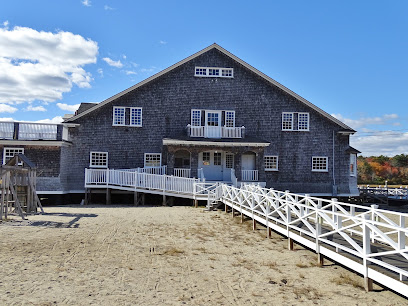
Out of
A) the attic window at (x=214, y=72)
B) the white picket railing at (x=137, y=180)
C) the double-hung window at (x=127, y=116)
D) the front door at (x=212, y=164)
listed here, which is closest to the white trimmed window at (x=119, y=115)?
the double-hung window at (x=127, y=116)

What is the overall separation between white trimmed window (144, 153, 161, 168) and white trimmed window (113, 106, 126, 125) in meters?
2.89

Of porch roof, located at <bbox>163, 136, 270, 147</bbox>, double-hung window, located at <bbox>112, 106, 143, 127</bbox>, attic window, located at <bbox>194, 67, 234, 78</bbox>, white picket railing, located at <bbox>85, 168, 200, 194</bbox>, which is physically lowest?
white picket railing, located at <bbox>85, 168, 200, 194</bbox>

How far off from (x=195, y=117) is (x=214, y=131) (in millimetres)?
1961

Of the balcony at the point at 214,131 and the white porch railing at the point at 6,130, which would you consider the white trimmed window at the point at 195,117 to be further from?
the white porch railing at the point at 6,130

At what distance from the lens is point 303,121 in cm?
2559

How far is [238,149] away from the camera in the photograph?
914 inches

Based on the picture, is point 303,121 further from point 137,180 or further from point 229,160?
point 137,180

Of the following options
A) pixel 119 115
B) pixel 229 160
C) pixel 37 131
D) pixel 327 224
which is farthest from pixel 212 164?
pixel 327 224

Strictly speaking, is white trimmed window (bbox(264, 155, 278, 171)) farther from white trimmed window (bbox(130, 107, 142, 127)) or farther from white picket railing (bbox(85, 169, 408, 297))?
white trimmed window (bbox(130, 107, 142, 127))

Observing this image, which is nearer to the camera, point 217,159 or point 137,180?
point 137,180

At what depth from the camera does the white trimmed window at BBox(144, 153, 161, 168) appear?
24294 mm

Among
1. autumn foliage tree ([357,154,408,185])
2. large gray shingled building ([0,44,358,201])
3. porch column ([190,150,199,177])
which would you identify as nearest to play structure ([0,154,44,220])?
large gray shingled building ([0,44,358,201])

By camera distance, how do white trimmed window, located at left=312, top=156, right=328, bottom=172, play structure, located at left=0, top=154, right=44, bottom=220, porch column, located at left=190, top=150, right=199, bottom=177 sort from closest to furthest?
1. play structure, located at left=0, top=154, right=44, bottom=220
2. porch column, located at left=190, top=150, right=199, bottom=177
3. white trimmed window, located at left=312, top=156, right=328, bottom=172

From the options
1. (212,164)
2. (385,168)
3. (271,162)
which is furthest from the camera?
(385,168)
